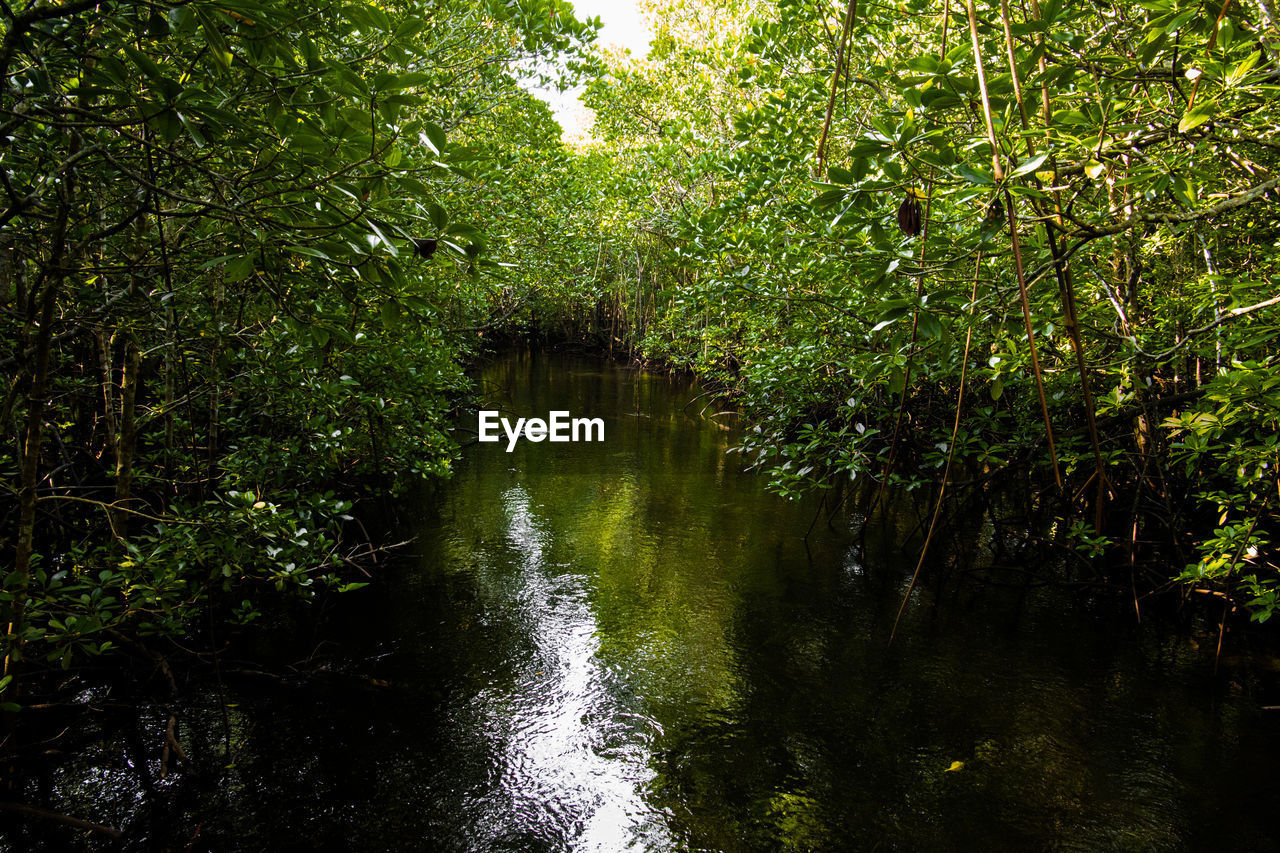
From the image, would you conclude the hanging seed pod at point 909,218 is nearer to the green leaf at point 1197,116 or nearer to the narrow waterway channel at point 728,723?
the green leaf at point 1197,116

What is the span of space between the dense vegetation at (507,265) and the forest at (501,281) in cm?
3

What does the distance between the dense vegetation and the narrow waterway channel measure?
0.73 meters

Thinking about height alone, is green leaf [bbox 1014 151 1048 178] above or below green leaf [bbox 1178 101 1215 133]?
below

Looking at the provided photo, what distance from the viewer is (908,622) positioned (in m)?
4.87

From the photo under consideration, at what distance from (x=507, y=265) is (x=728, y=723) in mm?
2823

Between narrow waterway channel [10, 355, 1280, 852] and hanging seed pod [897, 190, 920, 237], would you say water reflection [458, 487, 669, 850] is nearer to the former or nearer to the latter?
narrow waterway channel [10, 355, 1280, 852]

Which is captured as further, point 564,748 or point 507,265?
point 564,748

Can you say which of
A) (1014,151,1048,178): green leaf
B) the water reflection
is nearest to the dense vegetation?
(1014,151,1048,178): green leaf

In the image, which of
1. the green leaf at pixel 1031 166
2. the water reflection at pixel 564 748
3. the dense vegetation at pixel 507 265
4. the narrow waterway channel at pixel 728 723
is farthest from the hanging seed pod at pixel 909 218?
the water reflection at pixel 564 748

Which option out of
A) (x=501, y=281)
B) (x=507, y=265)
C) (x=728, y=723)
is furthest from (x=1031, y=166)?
(x=501, y=281)

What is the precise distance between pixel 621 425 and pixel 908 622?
782 cm

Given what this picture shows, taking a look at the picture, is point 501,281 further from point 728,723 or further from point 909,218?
point 909,218

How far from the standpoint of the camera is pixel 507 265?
2047mm

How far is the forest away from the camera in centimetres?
187
